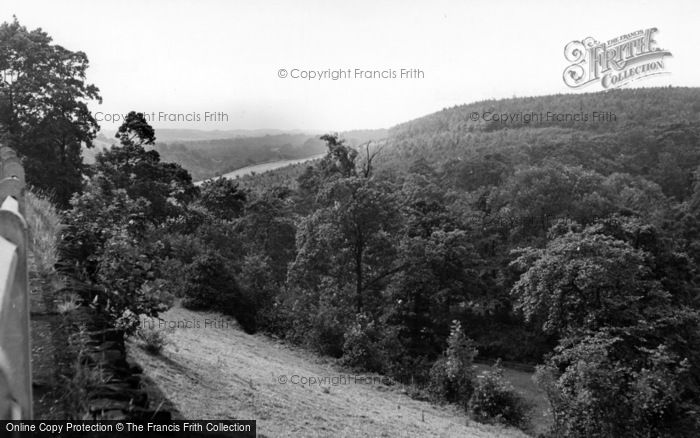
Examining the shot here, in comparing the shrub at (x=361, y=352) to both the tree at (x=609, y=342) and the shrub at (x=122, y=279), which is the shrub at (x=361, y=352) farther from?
the shrub at (x=122, y=279)

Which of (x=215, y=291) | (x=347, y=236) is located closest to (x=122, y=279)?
(x=347, y=236)

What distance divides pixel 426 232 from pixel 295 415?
66.2 feet

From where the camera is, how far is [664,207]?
122ft

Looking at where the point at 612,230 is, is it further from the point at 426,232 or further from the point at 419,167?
the point at 419,167

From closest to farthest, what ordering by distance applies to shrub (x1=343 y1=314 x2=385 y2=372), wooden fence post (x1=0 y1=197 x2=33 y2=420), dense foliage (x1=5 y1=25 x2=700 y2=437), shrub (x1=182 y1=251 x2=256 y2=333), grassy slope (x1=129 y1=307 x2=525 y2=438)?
1. wooden fence post (x1=0 y1=197 x2=33 y2=420)
2. grassy slope (x1=129 y1=307 x2=525 y2=438)
3. dense foliage (x1=5 y1=25 x2=700 y2=437)
4. shrub (x1=343 y1=314 x2=385 y2=372)
5. shrub (x1=182 y1=251 x2=256 y2=333)

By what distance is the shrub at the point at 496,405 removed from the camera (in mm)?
14609

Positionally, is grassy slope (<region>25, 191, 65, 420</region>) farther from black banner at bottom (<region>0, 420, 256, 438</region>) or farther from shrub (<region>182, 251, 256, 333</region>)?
shrub (<region>182, 251, 256, 333</region>)

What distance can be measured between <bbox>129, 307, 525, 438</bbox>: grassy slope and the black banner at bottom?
581mm

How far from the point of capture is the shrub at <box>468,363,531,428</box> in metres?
14.6

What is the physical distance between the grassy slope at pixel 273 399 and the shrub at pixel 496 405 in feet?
2.06

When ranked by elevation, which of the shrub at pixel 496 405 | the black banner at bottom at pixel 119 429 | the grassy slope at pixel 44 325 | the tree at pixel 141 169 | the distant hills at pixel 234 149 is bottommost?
the shrub at pixel 496 405

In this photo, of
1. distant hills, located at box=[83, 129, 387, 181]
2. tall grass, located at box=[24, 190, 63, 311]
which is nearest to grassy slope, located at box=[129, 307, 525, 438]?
tall grass, located at box=[24, 190, 63, 311]

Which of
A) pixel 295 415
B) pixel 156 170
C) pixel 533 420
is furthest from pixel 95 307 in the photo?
pixel 156 170

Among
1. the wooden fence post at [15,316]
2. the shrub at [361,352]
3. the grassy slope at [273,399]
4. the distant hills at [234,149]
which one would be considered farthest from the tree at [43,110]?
the distant hills at [234,149]
